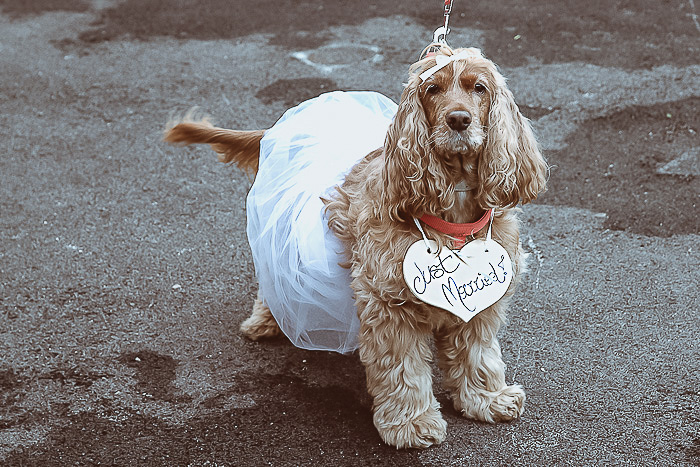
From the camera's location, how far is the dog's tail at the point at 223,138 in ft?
13.1

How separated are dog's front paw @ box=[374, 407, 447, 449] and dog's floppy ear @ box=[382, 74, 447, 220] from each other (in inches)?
34.3

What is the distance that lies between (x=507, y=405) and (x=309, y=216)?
1123 mm

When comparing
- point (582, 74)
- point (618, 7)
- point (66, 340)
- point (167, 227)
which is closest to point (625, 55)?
point (582, 74)

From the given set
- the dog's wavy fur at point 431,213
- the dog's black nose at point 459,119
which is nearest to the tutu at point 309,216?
the dog's wavy fur at point 431,213

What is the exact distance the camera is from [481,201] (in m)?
2.98

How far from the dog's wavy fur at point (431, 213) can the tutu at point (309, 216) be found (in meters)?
0.14

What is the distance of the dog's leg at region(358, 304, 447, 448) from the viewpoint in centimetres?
319

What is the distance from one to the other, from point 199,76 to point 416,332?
4.40 meters

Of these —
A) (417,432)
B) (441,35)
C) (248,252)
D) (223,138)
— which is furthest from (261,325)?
(441,35)

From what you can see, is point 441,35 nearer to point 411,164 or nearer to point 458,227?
point 411,164

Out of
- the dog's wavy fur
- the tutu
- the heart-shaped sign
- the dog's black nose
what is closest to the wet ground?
the dog's wavy fur

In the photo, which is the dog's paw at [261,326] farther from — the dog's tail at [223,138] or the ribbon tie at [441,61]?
the ribbon tie at [441,61]

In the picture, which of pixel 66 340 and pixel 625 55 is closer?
pixel 66 340

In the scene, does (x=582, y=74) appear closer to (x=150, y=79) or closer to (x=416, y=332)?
(x=150, y=79)
